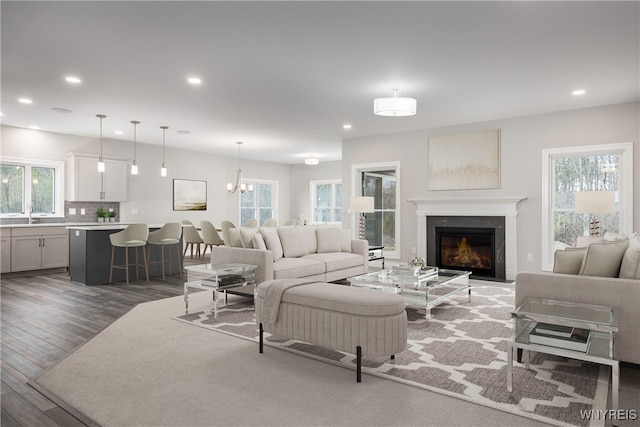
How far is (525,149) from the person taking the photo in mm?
6344

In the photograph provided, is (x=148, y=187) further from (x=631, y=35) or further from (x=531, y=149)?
(x=631, y=35)

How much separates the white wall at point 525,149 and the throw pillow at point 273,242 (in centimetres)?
294

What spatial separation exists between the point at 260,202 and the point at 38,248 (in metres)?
5.93

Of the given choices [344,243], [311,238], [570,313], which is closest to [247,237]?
[311,238]

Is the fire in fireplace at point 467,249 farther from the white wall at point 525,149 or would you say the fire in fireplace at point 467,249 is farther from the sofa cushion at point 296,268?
the sofa cushion at point 296,268

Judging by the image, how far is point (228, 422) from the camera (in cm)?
212

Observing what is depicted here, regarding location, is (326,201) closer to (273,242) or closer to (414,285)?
(273,242)

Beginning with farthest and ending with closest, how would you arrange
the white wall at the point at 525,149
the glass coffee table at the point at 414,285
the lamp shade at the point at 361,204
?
1. the lamp shade at the point at 361,204
2. the white wall at the point at 525,149
3. the glass coffee table at the point at 414,285

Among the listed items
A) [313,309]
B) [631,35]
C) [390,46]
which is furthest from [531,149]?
[313,309]

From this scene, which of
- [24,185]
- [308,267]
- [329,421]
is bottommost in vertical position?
[329,421]

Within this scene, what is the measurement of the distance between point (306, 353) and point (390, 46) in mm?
2669

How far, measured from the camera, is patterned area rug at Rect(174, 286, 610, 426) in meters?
2.33

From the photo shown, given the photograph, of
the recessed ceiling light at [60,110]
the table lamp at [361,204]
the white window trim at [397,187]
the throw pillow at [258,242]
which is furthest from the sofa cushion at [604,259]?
the recessed ceiling light at [60,110]

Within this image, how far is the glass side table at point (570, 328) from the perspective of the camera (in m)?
2.25
